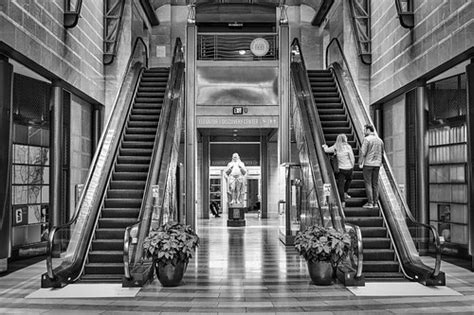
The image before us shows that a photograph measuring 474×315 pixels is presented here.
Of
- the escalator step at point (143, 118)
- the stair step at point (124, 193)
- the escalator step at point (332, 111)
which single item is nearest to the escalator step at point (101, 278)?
the stair step at point (124, 193)

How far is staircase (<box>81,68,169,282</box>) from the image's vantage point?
898 cm

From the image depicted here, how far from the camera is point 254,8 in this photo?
2219cm

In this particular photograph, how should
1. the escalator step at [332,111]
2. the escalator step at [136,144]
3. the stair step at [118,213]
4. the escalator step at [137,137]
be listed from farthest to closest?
the escalator step at [332,111], the escalator step at [137,137], the escalator step at [136,144], the stair step at [118,213]

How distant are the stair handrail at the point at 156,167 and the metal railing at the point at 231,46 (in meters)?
3.73

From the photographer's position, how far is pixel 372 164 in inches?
391

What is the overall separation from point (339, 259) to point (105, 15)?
33.7 feet

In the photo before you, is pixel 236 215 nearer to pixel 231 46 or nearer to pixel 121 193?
pixel 231 46

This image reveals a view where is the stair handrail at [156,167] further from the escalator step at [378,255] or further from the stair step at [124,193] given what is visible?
the escalator step at [378,255]

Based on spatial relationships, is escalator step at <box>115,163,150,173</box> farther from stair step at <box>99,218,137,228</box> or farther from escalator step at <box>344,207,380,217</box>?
escalator step at <box>344,207,380,217</box>

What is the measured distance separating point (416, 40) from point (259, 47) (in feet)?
25.0

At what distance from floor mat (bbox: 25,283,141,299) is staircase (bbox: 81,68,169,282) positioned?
0.50 meters

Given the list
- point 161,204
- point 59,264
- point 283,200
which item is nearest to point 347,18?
point 283,200

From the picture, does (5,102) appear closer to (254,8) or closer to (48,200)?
(48,200)

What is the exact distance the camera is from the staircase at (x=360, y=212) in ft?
29.0
